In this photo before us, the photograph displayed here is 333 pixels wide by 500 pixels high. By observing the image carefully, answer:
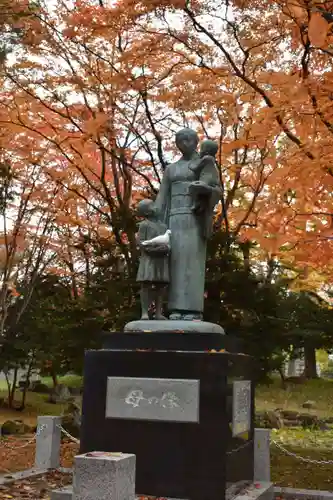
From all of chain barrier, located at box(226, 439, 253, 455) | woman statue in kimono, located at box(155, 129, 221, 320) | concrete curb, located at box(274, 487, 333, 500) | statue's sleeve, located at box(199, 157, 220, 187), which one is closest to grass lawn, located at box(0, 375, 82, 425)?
concrete curb, located at box(274, 487, 333, 500)

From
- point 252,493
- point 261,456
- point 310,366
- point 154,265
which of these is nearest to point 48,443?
point 261,456

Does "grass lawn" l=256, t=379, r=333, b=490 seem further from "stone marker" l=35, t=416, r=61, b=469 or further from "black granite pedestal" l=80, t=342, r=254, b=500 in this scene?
"stone marker" l=35, t=416, r=61, b=469

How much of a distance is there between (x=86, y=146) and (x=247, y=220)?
3239 millimetres

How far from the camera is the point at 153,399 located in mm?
5406

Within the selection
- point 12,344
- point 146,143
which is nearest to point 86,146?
point 146,143

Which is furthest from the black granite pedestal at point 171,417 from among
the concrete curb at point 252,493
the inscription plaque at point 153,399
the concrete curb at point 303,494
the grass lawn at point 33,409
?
the grass lawn at point 33,409

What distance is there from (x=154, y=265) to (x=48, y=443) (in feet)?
9.82

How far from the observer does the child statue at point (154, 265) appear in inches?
237

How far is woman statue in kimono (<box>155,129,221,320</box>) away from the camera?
6039 mm

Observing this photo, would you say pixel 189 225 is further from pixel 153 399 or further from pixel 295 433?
pixel 295 433

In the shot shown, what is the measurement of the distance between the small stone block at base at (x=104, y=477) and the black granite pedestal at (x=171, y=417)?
5.59ft

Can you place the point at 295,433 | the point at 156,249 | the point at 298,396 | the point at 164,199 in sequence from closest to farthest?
the point at 156,249, the point at 164,199, the point at 295,433, the point at 298,396

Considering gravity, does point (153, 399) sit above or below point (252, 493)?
above

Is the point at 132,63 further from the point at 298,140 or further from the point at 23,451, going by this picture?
the point at 23,451
